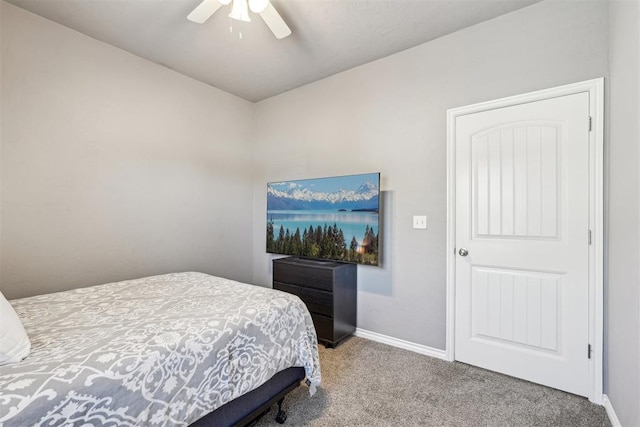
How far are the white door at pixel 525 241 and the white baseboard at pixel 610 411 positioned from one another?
0.28ft

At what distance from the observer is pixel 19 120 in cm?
209

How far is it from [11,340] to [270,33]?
2482 mm

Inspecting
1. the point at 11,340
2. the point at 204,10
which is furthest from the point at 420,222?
the point at 11,340

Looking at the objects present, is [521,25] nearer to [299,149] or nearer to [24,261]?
[299,149]

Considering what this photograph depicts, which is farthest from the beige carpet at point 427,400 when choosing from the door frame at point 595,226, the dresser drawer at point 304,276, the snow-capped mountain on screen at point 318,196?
the snow-capped mountain on screen at point 318,196

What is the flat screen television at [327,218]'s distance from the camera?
2.61 m

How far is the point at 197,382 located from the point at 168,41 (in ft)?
8.76

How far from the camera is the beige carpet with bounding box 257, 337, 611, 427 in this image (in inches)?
65.7

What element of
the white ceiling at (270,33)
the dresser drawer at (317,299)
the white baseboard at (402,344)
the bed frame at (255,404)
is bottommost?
the white baseboard at (402,344)

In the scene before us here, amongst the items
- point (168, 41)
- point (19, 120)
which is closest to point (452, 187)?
point (168, 41)

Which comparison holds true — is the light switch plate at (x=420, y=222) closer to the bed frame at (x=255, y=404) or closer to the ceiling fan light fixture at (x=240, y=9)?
the bed frame at (x=255, y=404)

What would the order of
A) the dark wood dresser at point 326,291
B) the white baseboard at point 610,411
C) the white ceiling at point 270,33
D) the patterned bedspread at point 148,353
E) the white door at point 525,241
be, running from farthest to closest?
the dark wood dresser at point 326,291 < the white ceiling at point 270,33 < the white door at point 525,241 < the white baseboard at point 610,411 < the patterned bedspread at point 148,353

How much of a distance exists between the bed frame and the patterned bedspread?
0.08 m

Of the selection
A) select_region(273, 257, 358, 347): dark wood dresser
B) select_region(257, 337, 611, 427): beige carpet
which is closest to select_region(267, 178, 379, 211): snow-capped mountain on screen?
select_region(273, 257, 358, 347): dark wood dresser
